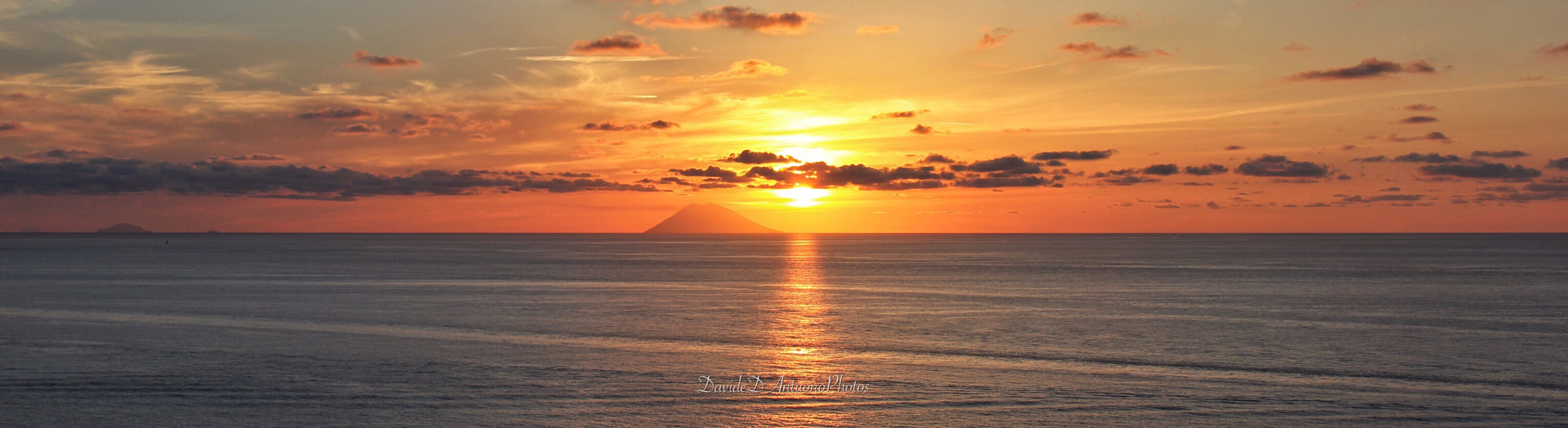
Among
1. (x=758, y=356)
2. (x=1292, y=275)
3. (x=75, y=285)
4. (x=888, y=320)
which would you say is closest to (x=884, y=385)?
Result: (x=758, y=356)

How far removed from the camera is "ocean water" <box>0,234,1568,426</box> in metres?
16.6

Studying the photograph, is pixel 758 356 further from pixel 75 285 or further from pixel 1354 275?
pixel 1354 275

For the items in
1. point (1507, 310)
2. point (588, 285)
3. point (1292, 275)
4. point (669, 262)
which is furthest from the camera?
point (669, 262)

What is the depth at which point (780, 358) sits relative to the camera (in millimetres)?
23547

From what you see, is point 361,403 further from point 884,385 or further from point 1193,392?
point 1193,392

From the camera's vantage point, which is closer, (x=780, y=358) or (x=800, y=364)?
(x=800, y=364)

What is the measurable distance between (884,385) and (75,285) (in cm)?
5507

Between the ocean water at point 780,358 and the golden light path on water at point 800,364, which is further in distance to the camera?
the ocean water at point 780,358

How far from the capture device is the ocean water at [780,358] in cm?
1662

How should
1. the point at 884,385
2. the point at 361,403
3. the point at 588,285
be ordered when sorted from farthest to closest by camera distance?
the point at 588,285 → the point at 884,385 → the point at 361,403

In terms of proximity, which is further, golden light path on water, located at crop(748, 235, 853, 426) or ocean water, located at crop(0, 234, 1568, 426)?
ocean water, located at crop(0, 234, 1568, 426)

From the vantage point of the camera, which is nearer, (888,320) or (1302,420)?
(1302,420)

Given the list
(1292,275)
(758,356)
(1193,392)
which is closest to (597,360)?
(758,356)

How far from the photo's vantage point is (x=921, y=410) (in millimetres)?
16547
